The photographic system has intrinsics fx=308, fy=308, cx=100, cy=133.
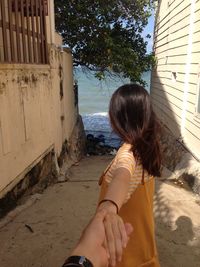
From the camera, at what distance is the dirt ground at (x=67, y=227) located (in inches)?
128

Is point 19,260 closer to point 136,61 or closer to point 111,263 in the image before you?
point 111,263

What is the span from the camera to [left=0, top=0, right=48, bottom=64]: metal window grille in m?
4.36

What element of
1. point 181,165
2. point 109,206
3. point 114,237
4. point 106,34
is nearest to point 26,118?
point 181,165

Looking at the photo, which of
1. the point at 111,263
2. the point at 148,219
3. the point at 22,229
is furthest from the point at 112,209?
the point at 22,229

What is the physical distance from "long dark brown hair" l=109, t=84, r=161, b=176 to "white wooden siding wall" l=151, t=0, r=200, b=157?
4611 mm

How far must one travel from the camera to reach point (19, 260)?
3.17 meters

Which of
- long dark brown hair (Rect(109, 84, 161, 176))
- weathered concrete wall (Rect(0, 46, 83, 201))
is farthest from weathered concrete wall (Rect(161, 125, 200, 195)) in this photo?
long dark brown hair (Rect(109, 84, 161, 176))

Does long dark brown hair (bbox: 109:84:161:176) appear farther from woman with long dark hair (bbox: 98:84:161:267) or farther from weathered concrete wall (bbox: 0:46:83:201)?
weathered concrete wall (bbox: 0:46:83:201)

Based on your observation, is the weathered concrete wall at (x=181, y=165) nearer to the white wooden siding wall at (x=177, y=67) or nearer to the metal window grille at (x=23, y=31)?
the white wooden siding wall at (x=177, y=67)

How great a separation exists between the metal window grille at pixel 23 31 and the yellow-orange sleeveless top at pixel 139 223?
320 centimetres

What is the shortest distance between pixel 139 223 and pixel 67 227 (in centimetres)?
232

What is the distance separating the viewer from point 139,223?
1.79 m

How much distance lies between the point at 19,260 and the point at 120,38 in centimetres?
1042

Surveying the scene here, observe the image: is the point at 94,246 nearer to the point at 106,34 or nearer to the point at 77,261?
the point at 77,261
